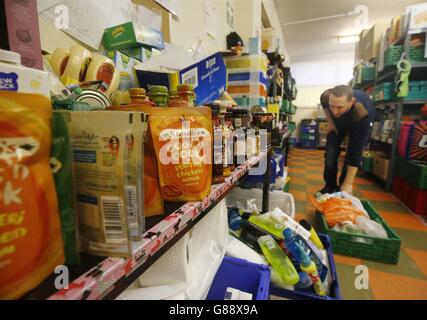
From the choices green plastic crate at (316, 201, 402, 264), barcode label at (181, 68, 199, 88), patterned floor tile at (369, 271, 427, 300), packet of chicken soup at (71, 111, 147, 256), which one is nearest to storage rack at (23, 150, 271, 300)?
packet of chicken soup at (71, 111, 147, 256)

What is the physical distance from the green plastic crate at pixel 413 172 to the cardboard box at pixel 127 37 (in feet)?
7.74

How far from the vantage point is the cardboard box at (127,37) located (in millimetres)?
815

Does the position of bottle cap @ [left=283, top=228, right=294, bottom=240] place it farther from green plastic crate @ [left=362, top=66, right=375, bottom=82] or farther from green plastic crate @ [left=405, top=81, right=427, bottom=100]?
green plastic crate @ [left=362, top=66, right=375, bottom=82]

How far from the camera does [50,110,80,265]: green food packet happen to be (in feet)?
0.89

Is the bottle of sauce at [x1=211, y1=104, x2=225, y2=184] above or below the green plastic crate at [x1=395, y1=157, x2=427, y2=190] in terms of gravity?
above

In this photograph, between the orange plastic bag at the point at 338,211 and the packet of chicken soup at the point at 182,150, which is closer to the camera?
the packet of chicken soup at the point at 182,150

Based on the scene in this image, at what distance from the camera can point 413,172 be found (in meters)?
2.13

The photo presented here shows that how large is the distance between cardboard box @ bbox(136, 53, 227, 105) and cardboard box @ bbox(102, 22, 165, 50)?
0.11 m

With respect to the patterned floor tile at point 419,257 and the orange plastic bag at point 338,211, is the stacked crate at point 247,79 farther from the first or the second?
the patterned floor tile at point 419,257

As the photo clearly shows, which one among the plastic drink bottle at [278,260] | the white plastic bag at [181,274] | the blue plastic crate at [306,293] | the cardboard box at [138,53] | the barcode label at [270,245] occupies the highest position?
the cardboard box at [138,53]

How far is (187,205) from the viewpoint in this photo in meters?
0.46

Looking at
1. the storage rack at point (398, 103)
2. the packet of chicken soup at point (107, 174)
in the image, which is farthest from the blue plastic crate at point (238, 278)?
the storage rack at point (398, 103)

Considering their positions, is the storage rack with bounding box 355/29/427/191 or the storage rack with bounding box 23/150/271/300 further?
the storage rack with bounding box 355/29/427/191
